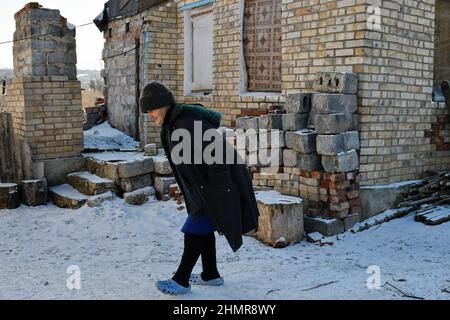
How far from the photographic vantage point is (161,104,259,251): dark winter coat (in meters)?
3.29

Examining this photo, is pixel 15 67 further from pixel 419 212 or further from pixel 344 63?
pixel 419 212

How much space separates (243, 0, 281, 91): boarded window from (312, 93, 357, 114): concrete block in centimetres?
183

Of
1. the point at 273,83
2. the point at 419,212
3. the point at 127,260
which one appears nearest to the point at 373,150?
the point at 419,212

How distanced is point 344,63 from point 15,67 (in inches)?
221

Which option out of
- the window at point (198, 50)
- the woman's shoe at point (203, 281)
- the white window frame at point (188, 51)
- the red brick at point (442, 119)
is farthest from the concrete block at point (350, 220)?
the white window frame at point (188, 51)

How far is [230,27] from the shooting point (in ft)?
24.8

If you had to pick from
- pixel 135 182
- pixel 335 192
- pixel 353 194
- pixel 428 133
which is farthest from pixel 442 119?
pixel 135 182

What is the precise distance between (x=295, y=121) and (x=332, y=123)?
0.49m

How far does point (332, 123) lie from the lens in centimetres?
512

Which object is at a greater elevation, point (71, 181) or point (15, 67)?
point (15, 67)

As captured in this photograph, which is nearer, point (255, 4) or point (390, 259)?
point (390, 259)

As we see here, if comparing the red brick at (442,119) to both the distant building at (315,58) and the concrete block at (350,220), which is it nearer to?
the distant building at (315,58)
